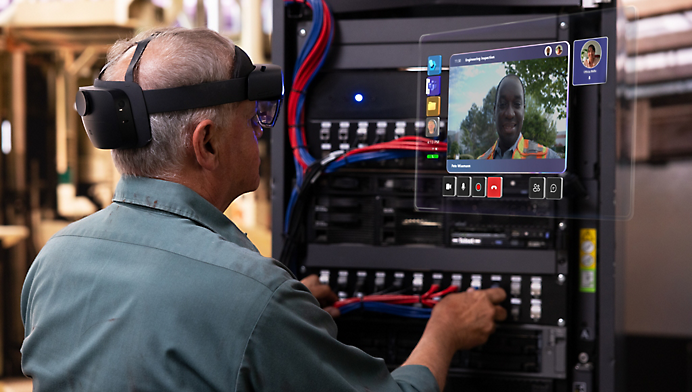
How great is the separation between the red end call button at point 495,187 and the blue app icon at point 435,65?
0.89 feet

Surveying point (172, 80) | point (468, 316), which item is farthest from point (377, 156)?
point (172, 80)

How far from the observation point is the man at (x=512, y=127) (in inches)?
37.3

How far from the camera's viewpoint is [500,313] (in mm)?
1057

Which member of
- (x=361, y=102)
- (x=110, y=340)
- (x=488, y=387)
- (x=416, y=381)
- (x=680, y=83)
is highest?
(x=680, y=83)

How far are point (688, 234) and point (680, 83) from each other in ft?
2.41

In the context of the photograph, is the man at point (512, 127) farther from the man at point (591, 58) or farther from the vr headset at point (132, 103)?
the vr headset at point (132, 103)

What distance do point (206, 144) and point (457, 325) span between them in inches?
24.3

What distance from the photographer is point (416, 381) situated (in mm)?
823

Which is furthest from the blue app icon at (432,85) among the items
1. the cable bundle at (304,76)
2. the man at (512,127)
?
the cable bundle at (304,76)

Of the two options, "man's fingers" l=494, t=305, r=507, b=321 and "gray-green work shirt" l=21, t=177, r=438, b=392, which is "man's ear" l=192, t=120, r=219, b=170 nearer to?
"gray-green work shirt" l=21, t=177, r=438, b=392

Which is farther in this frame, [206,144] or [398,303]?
[398,303]

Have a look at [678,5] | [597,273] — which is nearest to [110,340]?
[597,273]

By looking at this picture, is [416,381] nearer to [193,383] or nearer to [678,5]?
[193,383]

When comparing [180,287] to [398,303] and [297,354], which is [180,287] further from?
[398,303]
